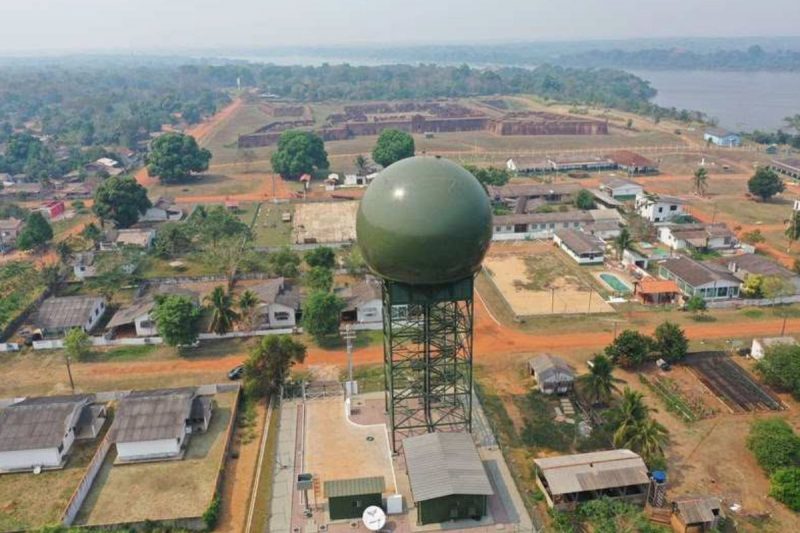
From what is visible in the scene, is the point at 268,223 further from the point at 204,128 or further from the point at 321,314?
the point at 204,128

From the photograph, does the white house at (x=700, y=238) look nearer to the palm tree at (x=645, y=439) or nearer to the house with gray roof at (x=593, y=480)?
the palm tree at (x=645, y=439)

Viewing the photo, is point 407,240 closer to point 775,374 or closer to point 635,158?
point 775,374

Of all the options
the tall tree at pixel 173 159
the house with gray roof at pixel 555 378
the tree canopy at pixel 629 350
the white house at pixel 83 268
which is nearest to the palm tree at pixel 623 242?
the tree canopy at pixel 629 350

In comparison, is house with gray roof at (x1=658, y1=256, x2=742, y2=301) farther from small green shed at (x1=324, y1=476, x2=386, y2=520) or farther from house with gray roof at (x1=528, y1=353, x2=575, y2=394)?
small green shed at (x1=324, y1=476, x2=386, y2=520)

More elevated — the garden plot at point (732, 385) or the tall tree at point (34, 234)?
the tall tree at point (34, 234)

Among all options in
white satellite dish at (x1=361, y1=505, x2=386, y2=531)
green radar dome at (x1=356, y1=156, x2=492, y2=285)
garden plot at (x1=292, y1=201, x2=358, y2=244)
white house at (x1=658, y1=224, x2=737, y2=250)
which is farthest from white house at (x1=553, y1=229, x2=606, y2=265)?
white satellite dish at (x1=361, y1=505, x2=386, y2=531)

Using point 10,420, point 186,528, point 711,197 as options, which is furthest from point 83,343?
point 711,197
